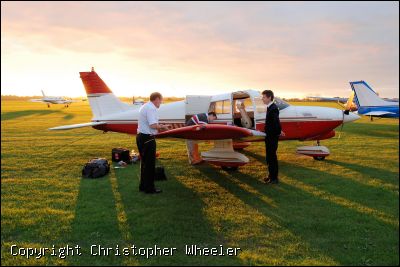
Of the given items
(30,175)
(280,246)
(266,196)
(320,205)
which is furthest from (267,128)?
(30,175)

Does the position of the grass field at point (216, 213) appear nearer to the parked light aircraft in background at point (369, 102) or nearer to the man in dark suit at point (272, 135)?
the man in dark suit at point (272, 135)

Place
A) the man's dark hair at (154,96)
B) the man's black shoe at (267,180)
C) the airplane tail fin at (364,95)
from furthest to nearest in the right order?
the airplane tail fin at (364,95), the man's black shoe at (267,180), the man's dark hair at (154,96)

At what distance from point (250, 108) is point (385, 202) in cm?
448

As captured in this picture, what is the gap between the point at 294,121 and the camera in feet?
26.8

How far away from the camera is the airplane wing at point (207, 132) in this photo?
18.7 feet

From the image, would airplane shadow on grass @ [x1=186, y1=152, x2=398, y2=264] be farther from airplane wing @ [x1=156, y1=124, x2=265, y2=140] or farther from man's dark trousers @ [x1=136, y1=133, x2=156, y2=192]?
man's dark trousers @ [x1=136, y1=133, x2=156, y2=192]

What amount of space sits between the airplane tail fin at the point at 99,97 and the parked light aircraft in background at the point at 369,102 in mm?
15783

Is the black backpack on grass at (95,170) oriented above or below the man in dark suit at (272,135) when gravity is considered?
below

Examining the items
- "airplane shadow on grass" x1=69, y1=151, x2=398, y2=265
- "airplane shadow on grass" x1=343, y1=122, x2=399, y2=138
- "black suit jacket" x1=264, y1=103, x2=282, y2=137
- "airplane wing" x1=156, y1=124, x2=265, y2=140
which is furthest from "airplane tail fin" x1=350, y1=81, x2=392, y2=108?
"airplane wing" x1=156, y1=124, x2=265, y2=140

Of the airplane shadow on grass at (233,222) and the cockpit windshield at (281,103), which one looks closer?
the airplane shadow on grass at (233,222)

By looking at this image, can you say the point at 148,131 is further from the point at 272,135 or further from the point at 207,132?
the point at 272,135

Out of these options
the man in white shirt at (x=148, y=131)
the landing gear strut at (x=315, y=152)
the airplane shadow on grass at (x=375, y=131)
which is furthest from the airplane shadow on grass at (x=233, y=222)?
the airplane shadow on grass at (x=375, y=131)

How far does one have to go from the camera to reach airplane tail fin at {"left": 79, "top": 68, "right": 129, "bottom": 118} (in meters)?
9.70

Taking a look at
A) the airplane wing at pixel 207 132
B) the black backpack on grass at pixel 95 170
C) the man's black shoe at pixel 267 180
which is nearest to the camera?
the airplane wing at pixel 207 132
